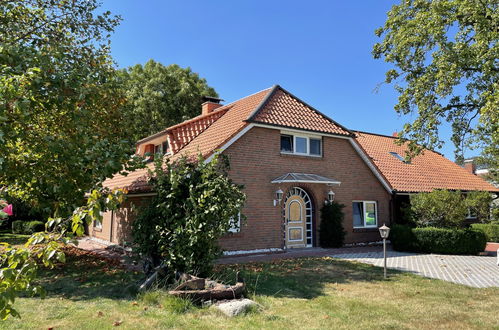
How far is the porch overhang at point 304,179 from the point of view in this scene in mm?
15016

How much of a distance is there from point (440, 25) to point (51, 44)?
1487cm

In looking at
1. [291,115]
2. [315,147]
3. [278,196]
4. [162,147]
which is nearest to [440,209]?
[315,147]

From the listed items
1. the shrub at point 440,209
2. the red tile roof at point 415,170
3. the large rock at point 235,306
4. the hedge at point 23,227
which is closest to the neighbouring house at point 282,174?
the red tile roof at point 415,170

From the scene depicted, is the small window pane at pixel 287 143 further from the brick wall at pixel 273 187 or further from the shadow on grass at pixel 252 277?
the shadow on grass at pixel 252 277

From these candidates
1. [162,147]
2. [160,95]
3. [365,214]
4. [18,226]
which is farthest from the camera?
[160,95]

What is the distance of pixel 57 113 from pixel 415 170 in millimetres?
20348

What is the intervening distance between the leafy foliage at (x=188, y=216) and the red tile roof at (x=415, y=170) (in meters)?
13.3

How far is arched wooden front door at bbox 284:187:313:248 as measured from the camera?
1595cm

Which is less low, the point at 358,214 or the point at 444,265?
the point at 358,214

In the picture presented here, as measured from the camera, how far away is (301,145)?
1664cm

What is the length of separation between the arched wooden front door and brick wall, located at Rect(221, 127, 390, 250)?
32cm

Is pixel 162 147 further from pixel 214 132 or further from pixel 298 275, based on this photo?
pixel 298 275

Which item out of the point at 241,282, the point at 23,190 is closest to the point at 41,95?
the point at 23,190

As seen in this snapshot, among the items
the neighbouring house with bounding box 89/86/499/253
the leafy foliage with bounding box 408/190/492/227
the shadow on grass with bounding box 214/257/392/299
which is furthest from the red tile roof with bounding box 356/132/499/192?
the shadow on grass with bounding box 214/257/392/299
